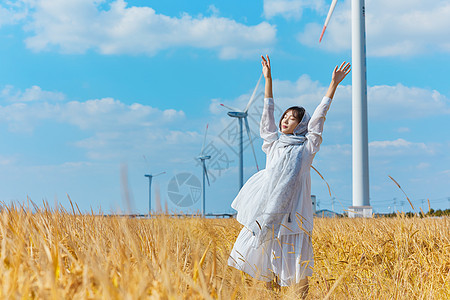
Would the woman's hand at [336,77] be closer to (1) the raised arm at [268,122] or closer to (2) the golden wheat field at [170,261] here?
(1) the raised arm at [268,122]

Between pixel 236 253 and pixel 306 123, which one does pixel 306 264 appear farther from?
pixel 306 123

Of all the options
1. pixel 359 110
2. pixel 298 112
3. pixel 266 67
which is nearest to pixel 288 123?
pixel 298 112

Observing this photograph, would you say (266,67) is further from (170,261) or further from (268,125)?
(170,261)

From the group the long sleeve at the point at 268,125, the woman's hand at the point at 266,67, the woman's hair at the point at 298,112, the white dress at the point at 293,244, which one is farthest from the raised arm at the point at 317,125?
the woman's hand at the point at 266,67

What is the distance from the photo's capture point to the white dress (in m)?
4.60

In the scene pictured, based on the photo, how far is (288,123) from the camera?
507 centimetres

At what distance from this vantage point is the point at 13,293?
189 centimetres

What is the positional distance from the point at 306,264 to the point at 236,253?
2.55 feet

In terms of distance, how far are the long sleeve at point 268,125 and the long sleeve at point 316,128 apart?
513mm

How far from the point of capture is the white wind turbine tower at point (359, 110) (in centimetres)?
2066

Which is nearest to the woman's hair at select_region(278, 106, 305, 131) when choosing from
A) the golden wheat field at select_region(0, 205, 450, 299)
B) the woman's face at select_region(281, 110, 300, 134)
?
the woman's face at select_region(281, 110, 300, 134)

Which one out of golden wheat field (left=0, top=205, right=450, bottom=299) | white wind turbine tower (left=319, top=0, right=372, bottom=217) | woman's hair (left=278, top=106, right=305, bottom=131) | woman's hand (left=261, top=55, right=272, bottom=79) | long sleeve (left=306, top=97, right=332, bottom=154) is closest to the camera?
golden wheat field (left=0, top=205, right=450, bottom=299)

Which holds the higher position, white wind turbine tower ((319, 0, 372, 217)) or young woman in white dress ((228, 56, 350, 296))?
white wind turbine tower ((319, 0, 372, 217))

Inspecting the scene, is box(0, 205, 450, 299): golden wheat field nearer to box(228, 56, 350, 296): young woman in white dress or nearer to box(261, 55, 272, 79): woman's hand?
box(228, 56, 350, 296): young woman in white dress
